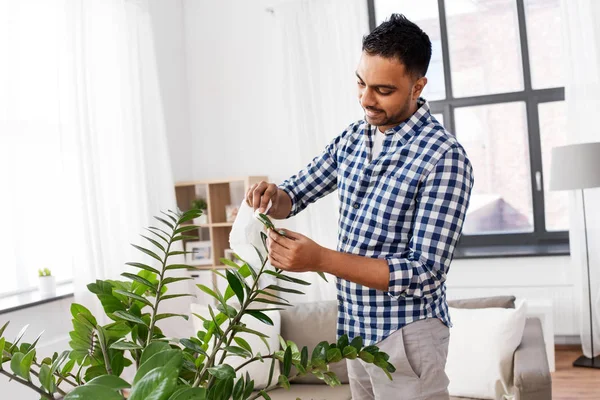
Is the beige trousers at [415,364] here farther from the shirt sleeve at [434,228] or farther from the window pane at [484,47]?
the window pane at [484,47]

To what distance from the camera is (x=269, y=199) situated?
1710 millimetres

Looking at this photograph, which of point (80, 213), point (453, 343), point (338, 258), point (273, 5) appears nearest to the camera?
point (338, 258)

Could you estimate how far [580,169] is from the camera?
4402 millimetres

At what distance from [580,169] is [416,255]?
3245 millimetres

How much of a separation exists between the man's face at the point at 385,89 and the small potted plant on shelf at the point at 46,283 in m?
3.04

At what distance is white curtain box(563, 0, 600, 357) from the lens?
473 centimetres

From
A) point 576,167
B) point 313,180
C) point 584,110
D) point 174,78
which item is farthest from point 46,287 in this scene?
point 584,110

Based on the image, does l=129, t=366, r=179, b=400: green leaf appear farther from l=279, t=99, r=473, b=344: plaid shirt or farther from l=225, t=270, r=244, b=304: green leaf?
l=279, t=99, r=473, b=344: plaid shirt

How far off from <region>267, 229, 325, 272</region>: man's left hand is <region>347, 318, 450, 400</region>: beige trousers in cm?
36

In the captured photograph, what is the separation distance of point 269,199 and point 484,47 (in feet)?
13.8

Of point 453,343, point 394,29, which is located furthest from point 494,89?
point 394,29

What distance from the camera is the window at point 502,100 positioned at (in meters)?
5.24

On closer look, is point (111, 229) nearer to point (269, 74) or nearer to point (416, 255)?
point (269, 74)

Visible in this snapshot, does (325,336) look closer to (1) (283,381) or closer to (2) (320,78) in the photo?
(1) (283,381)
